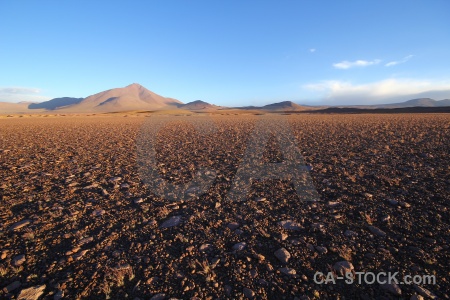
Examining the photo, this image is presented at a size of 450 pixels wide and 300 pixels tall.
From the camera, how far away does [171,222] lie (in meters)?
2.87

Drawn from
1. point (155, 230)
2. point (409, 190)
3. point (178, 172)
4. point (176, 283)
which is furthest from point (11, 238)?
point (409, 190)

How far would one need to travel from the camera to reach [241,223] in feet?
9.26

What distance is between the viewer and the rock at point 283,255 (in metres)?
2.16

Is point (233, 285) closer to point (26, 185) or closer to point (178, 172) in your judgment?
point (178, 172)

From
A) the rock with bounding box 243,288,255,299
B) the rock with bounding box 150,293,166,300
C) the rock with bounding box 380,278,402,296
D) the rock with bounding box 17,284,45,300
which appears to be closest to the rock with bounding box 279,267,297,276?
the rock with bounding box 243,288,255,299

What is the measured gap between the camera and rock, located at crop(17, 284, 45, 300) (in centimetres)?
174

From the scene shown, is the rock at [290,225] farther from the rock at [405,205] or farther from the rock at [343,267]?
the rock at [405,205]

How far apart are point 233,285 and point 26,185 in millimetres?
4185

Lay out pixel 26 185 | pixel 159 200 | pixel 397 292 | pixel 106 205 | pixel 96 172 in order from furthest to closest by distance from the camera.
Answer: pixel 96 172 → pixel 26 185 → pixel 159 200 → pixel 106 205 → pixel 397 292

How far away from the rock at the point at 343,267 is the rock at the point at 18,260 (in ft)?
8.88

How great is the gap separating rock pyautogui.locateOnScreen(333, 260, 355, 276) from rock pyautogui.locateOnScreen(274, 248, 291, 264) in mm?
390

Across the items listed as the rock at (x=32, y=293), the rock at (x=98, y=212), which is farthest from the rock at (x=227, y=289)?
the rock at (x=98, y=212)

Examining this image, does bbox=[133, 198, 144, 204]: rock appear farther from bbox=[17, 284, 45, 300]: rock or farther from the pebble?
the pebble

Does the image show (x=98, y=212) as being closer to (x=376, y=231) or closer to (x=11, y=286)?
(x=11, y=286)
